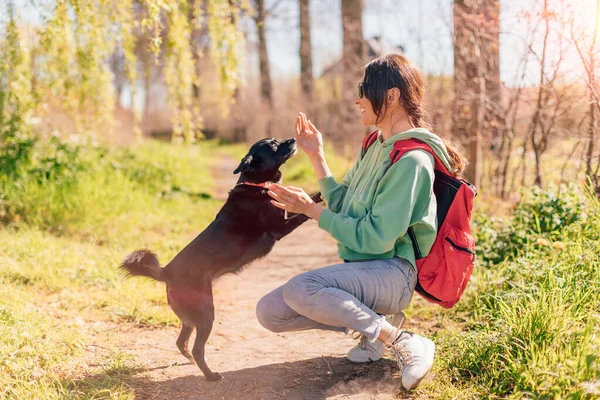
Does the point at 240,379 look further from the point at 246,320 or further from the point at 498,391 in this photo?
the point at 498,391

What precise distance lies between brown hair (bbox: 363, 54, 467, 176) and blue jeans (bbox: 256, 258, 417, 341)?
0.56 m

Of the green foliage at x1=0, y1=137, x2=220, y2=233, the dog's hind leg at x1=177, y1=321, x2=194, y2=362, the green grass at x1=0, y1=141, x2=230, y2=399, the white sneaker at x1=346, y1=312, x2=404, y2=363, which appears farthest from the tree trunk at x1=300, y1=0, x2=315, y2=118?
the white sneaker at x1=346, y1=312, x2=404, y2=363

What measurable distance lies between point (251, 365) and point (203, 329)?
14.9 inches

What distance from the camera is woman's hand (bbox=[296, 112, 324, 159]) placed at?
116 inches

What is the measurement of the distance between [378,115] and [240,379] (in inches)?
59.3

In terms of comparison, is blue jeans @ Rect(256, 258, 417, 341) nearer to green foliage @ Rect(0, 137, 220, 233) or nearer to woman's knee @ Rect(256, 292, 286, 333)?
woman's knee @ Rect(256, 292, 286, 333)

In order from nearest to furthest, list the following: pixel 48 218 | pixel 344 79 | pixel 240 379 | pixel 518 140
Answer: pixel 240 379
pixel 48 218
pixel 518 140
pixel 344 79

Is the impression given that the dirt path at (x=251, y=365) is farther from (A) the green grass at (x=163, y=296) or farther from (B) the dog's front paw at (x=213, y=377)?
(A) the green grass at (x=163, y=296)

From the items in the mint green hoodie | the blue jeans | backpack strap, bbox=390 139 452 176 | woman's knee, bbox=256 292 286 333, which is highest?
backpack strap, bbox=390 139 452 176

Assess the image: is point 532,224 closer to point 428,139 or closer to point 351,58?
point 428,139

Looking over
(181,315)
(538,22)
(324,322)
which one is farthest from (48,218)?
(538,22)

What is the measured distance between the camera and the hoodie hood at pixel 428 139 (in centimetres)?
249

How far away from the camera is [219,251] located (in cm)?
305

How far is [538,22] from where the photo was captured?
461 cm
